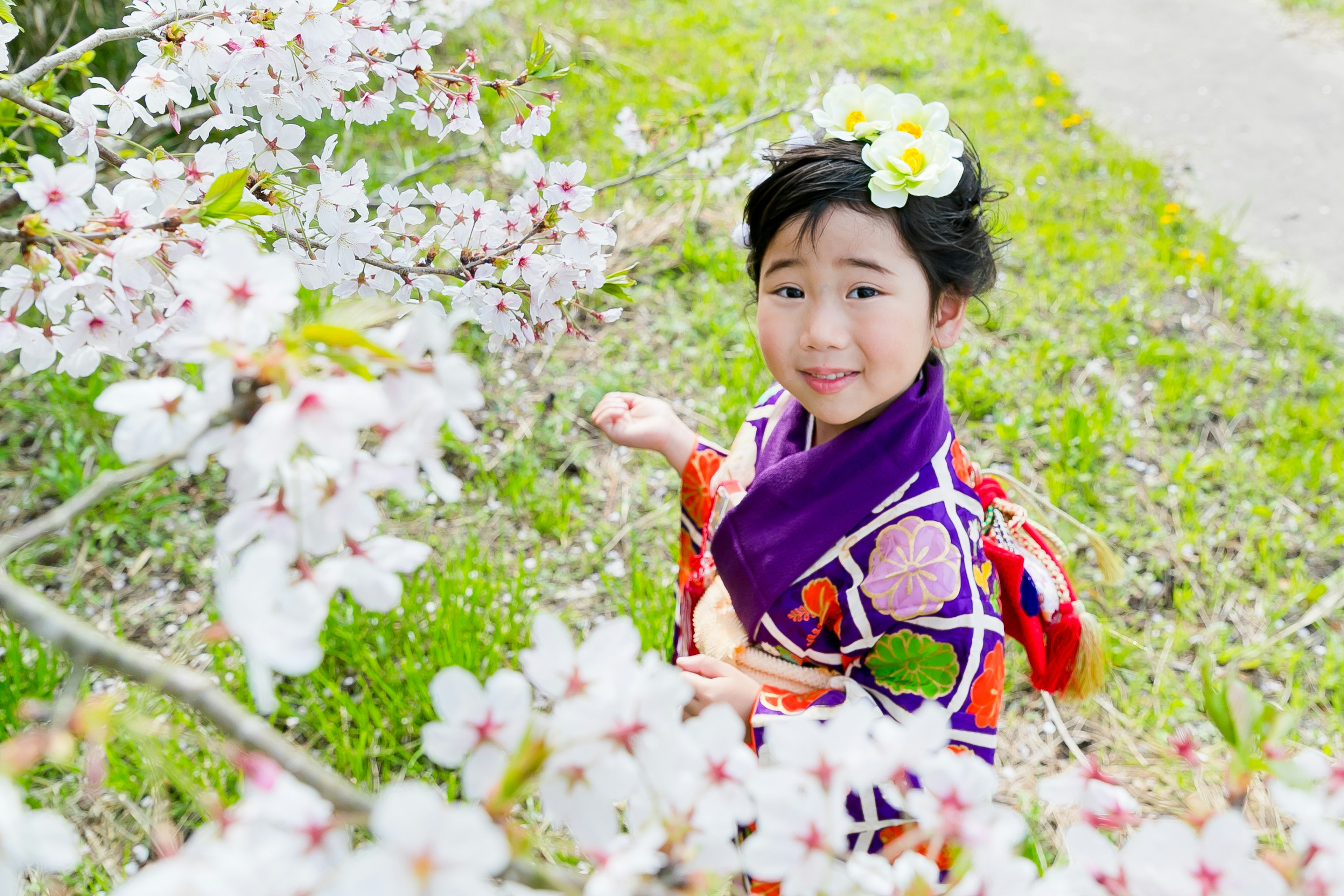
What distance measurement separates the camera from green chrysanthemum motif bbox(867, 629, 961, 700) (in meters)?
1.27

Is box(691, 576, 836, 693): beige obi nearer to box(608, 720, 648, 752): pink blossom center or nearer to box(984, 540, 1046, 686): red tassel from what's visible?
box(984, 540, 1046, 686): red tassel

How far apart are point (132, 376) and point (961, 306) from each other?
231 cm

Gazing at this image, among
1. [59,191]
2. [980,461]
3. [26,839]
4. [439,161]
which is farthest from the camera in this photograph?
[439,161]

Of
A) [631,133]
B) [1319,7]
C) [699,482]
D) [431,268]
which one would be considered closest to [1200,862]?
[431,268]

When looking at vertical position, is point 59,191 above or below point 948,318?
above

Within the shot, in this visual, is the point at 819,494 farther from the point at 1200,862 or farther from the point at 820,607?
the point at 1200,862

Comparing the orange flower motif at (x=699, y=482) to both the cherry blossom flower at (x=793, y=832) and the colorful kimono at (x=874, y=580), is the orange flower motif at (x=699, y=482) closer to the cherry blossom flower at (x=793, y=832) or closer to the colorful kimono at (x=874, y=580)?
→ the colorful kimono at (x=874, y=580)

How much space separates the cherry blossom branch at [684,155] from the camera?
2234mm

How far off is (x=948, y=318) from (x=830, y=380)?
27 centimetres

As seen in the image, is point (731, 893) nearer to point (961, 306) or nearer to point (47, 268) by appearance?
point (961, 306)

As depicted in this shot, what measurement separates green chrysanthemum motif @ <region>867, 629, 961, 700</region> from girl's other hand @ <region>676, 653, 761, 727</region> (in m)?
0.21

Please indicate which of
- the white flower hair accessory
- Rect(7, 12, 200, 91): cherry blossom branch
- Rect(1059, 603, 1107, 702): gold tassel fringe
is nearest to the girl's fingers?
Rect(1059, 603, 1107, 702): gold tassel fringe

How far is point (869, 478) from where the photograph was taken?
1.35 metres

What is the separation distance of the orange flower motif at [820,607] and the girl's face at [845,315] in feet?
0.81
